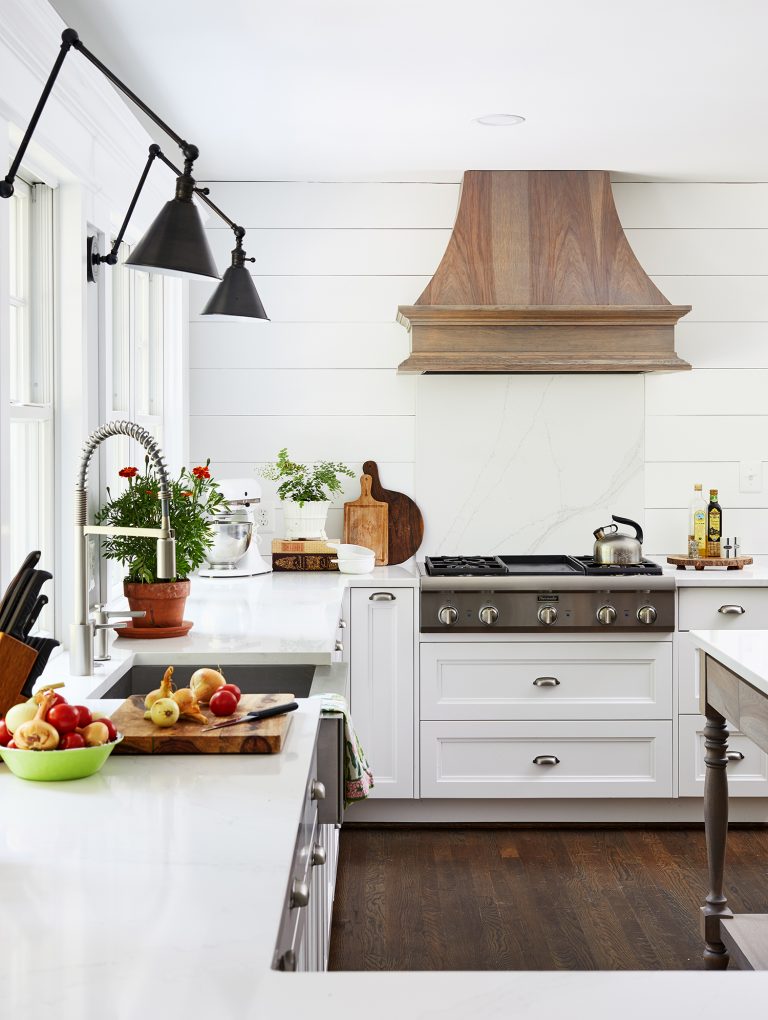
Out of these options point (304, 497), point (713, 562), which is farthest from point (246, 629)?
point (713, 562)

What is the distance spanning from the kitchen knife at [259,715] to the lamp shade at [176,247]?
0.82 metres

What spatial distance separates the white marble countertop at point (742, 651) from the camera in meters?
2.39

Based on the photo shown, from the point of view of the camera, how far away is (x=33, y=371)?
2.71 meters

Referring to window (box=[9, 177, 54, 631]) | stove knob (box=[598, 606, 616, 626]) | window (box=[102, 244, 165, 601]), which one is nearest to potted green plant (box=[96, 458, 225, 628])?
window (box=[9, 177, 54, 631])

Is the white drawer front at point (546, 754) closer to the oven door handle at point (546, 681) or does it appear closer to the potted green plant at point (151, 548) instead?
the oven door handle at point (546, 681)

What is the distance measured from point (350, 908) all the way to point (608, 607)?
1.39 m

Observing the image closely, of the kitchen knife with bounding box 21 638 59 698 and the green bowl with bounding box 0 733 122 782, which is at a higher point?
the kitchen knife with bounding box 21 638 59 698

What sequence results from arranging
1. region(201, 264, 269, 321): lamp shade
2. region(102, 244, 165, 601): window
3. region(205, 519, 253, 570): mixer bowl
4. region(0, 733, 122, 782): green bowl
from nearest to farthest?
region(0, 733, 122, 782): green bowl < region(201, 264, 269, 321): lamp shade < region(102, 244, 165, 601): window < region(205, 519, 253, 570): mixer bowl

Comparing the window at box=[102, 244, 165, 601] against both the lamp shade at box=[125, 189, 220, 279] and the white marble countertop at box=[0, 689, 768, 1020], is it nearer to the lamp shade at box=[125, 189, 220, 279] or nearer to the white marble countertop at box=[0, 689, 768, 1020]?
the lamp shade at box=[125, 189, 220, 279]

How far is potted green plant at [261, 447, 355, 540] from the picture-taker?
4.21 m

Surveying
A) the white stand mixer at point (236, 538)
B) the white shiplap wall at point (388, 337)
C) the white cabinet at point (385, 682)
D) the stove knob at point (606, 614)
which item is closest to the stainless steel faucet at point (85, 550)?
the white stand mixer at point (236, 538)

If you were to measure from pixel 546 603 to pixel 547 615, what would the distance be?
0.04 m

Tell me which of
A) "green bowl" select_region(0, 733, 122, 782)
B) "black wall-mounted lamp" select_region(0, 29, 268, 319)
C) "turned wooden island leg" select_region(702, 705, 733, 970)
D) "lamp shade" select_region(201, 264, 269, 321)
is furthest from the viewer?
"lamp shade" select_region(201, 264, 269, 321)

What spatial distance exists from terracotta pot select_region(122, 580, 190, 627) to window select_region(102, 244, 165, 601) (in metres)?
0.42
